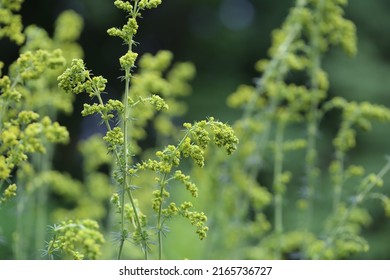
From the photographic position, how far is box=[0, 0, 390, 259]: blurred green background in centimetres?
1138

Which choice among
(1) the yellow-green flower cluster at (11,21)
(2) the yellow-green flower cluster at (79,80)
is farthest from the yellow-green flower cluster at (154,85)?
(2) the yellow-green flower cluster at (79,80)

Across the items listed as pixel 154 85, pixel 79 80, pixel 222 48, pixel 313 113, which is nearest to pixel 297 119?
pixel 313 113

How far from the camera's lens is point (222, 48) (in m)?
13.0

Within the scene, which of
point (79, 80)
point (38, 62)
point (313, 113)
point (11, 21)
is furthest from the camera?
point (313, 113)

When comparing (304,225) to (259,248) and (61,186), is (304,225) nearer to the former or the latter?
(259,248)

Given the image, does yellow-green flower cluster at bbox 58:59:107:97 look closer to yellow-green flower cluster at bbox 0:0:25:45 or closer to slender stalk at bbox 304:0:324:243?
yellow-green flower cluster at bbox 0:0:25:45

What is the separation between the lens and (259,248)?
4.68 meters

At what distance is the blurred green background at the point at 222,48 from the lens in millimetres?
11375

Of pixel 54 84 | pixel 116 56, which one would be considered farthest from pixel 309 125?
pixel 116 56

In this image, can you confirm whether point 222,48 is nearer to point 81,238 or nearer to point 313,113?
point 313,113

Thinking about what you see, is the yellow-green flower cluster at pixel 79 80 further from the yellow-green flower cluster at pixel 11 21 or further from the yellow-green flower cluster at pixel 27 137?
the yellow-green flower cluster at pixel 11 21

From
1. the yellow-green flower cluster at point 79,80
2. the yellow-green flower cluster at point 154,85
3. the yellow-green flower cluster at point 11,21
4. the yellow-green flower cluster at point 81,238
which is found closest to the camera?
the yellow-green flower cluster at point 81,238

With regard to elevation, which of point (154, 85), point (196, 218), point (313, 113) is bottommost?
point (196, 218)

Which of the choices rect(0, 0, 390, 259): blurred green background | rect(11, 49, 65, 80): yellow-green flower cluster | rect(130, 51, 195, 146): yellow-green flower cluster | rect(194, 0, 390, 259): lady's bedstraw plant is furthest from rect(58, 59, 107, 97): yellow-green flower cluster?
rect(0, 0, 390, 259): blurred green background
